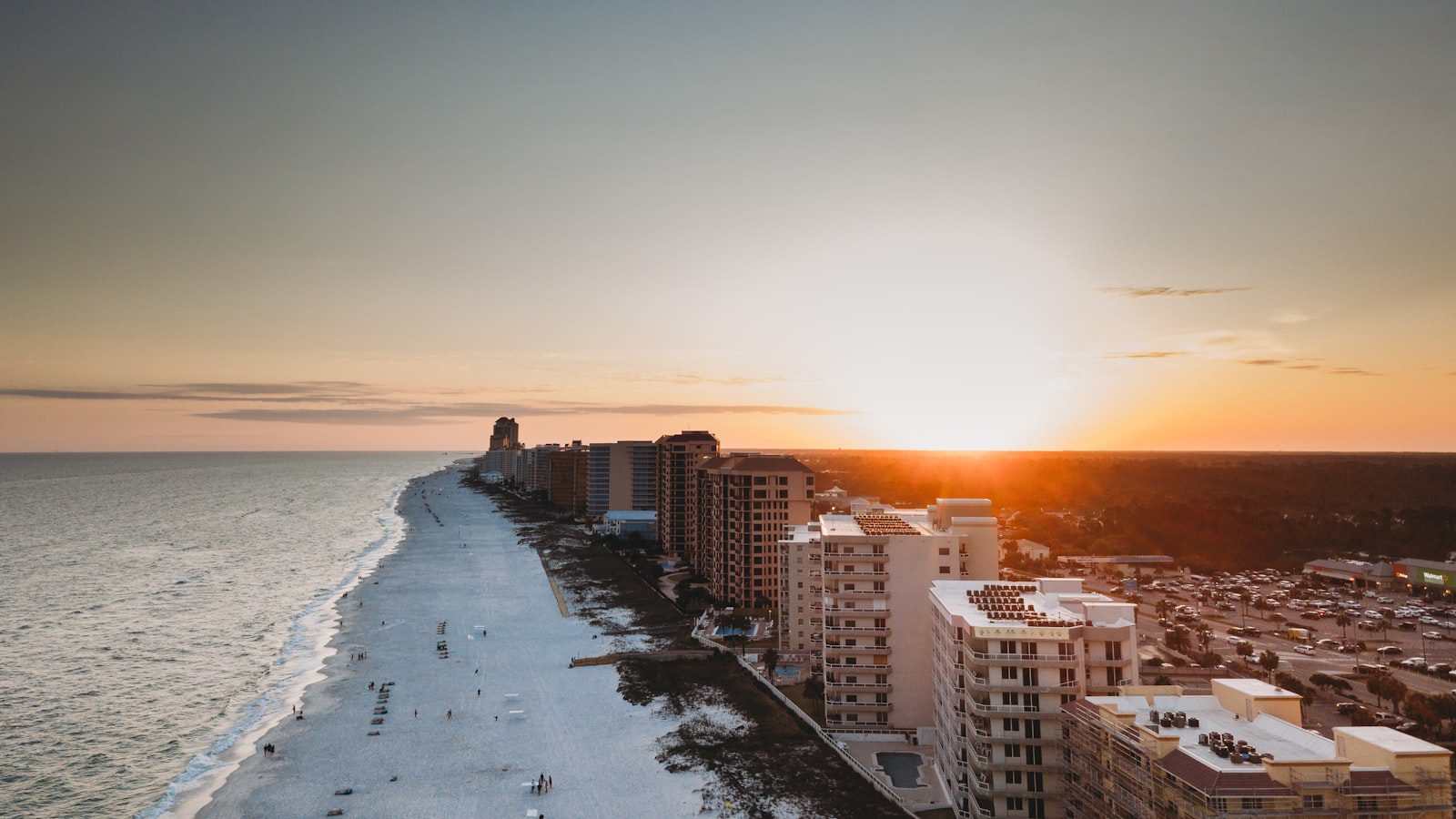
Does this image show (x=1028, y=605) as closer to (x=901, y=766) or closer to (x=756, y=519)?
(x=901, y=766)

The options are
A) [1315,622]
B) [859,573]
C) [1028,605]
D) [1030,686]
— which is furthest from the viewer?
[1315,622]

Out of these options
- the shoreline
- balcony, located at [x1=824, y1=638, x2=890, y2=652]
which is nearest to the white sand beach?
the shoreline

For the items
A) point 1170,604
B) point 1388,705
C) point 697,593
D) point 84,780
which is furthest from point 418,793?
point 1170,604

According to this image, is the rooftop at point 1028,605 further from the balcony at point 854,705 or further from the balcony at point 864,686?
the balcony at point 854,705

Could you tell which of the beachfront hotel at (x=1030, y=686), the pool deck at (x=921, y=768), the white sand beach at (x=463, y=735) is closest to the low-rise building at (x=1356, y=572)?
the pool deck at (x=921, y=768)

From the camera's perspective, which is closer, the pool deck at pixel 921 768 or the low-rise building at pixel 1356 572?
the pool deck at pixel 921 768

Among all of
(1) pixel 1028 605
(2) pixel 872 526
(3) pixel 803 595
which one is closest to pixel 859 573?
(2) pixel 872 526

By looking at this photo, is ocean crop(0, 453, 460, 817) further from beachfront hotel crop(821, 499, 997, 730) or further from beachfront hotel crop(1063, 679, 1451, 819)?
beachfront hotel crop(1063, 679, 1451, 819)
